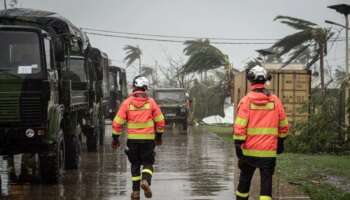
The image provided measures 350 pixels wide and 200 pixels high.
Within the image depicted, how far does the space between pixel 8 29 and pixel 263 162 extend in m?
5.54

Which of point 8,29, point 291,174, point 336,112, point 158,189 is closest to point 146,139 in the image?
point 158,189

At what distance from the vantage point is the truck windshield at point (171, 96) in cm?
3089

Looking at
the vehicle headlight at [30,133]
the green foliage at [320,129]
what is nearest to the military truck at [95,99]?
the green foliage at [320,129]

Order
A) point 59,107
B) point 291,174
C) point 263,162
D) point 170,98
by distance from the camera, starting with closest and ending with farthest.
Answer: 1. point 263,162
2. point 59,107
3. point 291,174
4. point 170,98

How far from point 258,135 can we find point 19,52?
500 cm

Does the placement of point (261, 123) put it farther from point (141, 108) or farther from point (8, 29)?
point (8, 29)

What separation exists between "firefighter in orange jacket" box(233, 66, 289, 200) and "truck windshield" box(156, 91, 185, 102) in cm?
2300

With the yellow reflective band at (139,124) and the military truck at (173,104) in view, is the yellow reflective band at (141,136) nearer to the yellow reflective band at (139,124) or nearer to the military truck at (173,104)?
the yellow reflective band at (139,124)

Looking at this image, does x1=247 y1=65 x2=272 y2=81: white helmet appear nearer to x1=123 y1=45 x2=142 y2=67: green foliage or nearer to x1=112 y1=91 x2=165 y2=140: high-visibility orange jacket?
x1=112 y1=91 x2=165 y2=140: high-visibility orange jacket

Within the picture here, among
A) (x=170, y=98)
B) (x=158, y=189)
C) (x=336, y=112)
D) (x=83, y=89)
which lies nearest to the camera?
(x=158, y=189)

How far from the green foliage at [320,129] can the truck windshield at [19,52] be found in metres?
8.98

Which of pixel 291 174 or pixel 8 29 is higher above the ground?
pixel 8 29

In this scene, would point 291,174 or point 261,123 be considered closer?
point 261,123

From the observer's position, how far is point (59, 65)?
1232 cm
